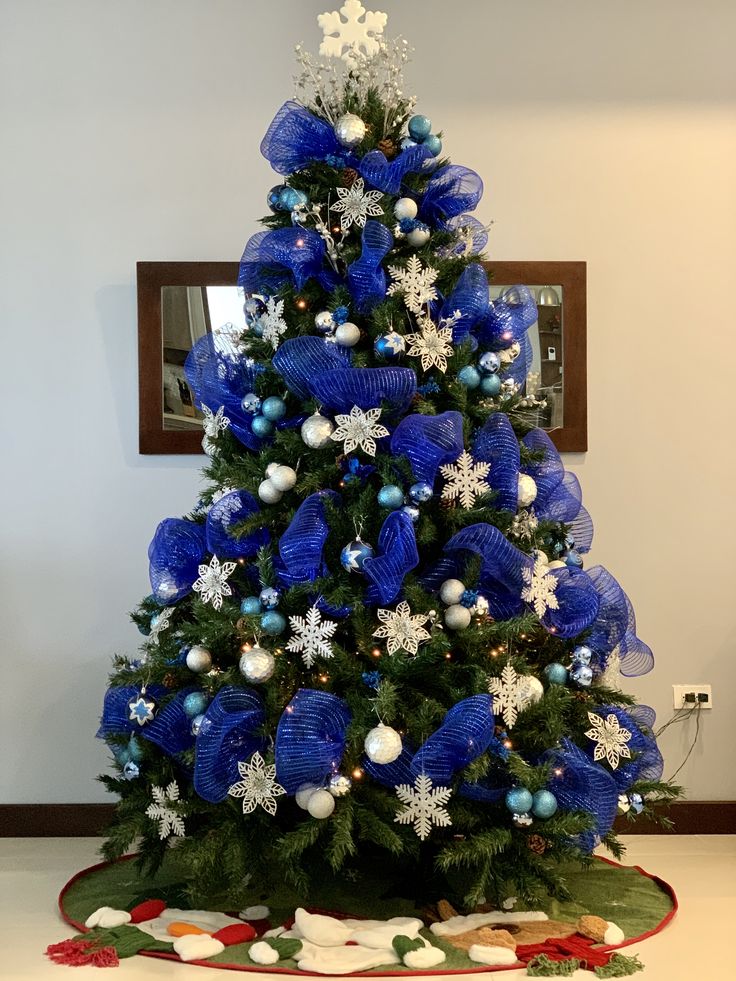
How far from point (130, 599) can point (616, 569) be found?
56.5 inches

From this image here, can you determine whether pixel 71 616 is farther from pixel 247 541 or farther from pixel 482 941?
pixel 482 941

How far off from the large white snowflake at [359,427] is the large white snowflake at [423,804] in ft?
2.17

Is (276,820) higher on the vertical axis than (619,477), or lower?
lower

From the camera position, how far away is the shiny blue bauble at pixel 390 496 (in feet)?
6.59

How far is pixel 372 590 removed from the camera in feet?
6.67

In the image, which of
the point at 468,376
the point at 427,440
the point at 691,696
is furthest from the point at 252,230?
the point at 691,696

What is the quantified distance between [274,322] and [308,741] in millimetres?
880

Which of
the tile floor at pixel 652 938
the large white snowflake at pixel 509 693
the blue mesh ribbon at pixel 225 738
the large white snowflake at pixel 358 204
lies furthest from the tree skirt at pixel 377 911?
the large white snowflake at pixel 358 204

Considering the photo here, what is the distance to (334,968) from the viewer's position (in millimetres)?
1864

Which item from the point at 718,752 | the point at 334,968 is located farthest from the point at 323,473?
the point at 718,752

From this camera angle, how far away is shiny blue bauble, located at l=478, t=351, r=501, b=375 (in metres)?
2.21

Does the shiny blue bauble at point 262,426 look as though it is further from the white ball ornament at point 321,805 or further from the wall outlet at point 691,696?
the wall outlet at point 691,696

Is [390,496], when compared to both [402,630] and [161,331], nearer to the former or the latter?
[402,630]

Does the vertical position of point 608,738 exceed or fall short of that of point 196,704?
it falls short
